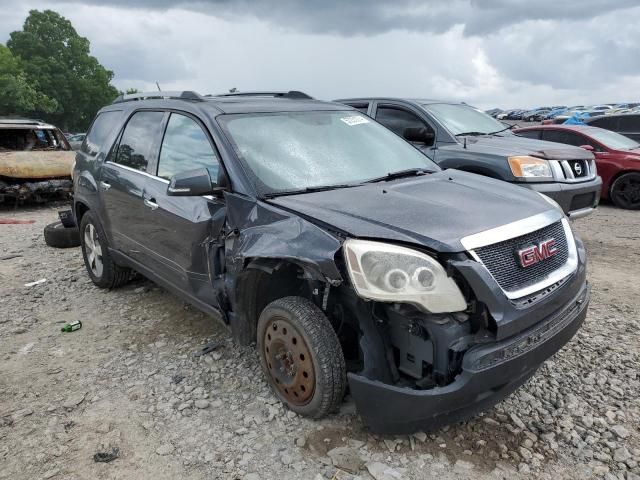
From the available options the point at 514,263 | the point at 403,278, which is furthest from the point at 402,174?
the point at 403,278

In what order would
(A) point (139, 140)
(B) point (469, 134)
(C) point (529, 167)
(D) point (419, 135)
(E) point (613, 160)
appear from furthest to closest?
(E) point (613, 160), (B) point (469, 134), (D) point (419, 135), (C) point (529, 167), (A) point (139, 140)

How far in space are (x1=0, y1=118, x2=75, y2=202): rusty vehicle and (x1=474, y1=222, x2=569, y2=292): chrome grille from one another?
9140 millimetres

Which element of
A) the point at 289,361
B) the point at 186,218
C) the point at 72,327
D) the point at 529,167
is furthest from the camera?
the point at 529,167

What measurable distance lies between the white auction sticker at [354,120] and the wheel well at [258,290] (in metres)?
1.40

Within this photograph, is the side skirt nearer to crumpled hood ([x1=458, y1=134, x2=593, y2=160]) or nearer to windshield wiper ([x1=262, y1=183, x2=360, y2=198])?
windshield wiper ([x1=262, y1=183, x2=360, y2=198])

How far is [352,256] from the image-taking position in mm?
2305

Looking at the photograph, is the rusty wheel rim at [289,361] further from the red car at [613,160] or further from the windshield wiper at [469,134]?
the red car at [613,160]

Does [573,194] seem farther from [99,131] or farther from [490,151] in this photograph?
[99,131]

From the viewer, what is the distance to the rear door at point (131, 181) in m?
3.85

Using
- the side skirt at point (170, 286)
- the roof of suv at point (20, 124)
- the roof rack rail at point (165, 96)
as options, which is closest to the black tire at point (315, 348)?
the side skirt at point (170, 286)

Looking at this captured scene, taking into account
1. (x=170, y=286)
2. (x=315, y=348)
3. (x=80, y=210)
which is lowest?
(x=170, y=286)

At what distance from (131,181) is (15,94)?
40.6 m

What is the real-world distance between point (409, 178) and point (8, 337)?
3.36m

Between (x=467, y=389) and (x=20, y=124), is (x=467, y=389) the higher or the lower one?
the lower one
